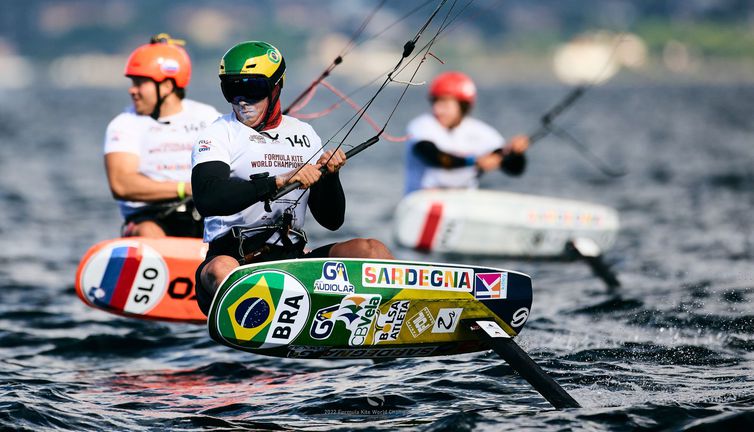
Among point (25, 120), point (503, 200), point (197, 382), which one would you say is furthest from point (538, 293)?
point (25, 120)

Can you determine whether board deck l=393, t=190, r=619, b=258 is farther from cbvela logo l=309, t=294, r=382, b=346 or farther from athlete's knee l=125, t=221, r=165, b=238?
cbvela logo l=309, t=294, r=382, b=346

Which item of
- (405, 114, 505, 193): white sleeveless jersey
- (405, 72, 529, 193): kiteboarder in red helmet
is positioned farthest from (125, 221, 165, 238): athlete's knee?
(405, 114, 505, 193): white sleeveless jersey

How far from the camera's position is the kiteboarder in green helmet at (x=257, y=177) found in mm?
6500

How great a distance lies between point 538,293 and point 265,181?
5682 millimetres

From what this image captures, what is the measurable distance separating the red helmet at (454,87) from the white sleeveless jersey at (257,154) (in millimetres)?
5740

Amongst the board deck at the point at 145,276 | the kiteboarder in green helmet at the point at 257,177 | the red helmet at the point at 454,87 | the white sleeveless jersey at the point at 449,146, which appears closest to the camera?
the kiteboarder in green helmet at the point at 257,177

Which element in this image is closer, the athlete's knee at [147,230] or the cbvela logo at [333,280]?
the cbvela logo at [333,280]

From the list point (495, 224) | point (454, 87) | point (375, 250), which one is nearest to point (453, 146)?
point (454, 87)

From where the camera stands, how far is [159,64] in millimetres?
9008

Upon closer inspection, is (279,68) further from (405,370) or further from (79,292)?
(79,292)

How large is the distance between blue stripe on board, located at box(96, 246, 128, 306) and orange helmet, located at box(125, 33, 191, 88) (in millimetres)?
1426

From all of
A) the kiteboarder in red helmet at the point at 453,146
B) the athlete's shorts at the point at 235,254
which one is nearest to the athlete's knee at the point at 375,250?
the athlete's shorts at the point at 235,254

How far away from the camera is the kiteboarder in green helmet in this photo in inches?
256

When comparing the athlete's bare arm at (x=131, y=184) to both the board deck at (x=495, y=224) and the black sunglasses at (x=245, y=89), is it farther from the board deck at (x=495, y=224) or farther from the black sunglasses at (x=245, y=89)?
the board deck at (x=495, y=224)
